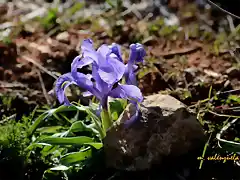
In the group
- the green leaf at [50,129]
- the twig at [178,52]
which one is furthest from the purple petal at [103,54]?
the twig at [178,52]

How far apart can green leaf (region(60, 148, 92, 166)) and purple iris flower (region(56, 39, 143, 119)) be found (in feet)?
0.71

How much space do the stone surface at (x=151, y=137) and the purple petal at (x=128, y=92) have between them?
0.10 m

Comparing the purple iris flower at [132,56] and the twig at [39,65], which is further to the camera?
the twig at [39,65]

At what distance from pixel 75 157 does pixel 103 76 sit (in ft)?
1.35

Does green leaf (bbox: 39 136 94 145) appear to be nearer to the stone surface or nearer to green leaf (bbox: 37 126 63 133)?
the stone surface

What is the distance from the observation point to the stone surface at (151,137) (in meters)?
2.13

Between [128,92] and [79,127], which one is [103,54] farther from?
[79,127]

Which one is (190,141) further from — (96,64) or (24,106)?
(24,106)

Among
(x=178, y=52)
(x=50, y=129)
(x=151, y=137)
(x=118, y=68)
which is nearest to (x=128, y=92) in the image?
(x=118, y=68)

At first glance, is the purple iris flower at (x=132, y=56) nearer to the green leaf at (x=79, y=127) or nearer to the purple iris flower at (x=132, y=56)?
the purple iris flower at (x=132, y=56)

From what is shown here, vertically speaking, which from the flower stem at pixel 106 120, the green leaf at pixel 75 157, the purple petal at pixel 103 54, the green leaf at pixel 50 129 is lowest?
the green leaf at pixel 50 129

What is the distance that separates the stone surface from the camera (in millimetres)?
2131

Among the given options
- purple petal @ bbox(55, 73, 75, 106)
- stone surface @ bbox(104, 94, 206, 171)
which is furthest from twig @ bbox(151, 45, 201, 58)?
purple petal @ bbox(55, 73, 75, 106)

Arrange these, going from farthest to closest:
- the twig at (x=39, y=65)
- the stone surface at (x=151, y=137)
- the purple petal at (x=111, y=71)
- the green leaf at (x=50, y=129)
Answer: the twig at (x=39, y=65)
the green leaf at (x=50, y=129)
the stone surface at (x=151, y=137)
the purple petal at (x=111, y=71)
